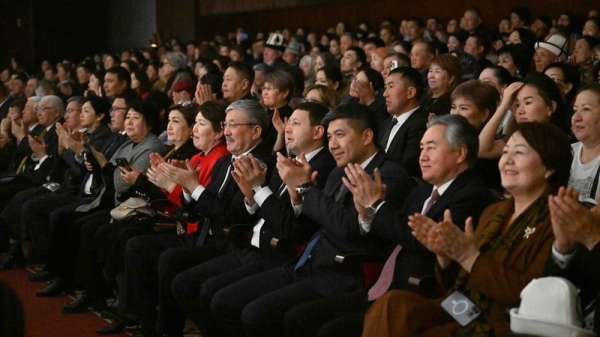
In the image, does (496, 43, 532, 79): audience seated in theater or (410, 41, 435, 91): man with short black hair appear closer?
(496, 43, 532, 79): audience seated in theater

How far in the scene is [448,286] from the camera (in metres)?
3.26

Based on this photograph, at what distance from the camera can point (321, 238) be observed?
3.94 metres

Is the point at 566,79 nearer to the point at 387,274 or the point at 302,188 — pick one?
the point at 302,188

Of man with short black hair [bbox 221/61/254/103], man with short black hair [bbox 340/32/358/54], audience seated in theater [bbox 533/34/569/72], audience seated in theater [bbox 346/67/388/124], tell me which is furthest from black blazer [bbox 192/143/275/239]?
man with short black hair [bbox 340/32/358/54]

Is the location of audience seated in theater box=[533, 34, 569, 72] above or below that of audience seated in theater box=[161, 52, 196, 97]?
above

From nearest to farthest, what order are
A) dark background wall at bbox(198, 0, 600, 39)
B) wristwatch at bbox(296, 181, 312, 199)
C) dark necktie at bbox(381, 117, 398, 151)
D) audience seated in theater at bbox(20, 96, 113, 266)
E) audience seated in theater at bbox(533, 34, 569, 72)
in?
wristwatch at bbox(296, 181, 312, 199), dark necktie at bbox(381, 117, 398, 151), audience seated in theater at bbox(20, 96, 113, 266), audience seated in theater at bbox(533, 34, 569, 72), dark background wall at bbox(198, 0, 600, 39)

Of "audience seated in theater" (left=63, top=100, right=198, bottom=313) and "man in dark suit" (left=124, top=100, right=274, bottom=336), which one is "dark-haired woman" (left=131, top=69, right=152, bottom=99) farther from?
"man in dark suit" (left=124, top=100, right=274, bottom=336)

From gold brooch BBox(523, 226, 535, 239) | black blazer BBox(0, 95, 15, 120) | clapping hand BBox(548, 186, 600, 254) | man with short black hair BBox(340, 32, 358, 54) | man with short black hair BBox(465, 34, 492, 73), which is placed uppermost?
man with short black hair BBox(465, 34, 492, 73)


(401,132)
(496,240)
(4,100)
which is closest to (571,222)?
(496,240)

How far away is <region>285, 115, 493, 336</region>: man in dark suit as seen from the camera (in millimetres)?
3375

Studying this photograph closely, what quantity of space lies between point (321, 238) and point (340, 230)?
0.28 metres

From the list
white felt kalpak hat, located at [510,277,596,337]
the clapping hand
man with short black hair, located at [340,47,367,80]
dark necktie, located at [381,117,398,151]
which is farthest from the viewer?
man with short black hair, located at [340,47,367,80]

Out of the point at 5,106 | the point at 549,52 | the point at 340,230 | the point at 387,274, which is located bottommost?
the point at 5,106

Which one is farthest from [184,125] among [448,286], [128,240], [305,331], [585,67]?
[585,67]
